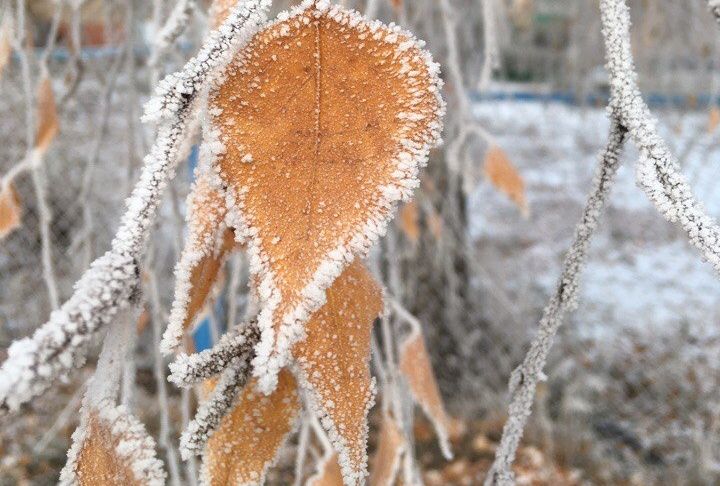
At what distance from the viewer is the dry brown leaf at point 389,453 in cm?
46

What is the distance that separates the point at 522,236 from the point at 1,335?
222cm

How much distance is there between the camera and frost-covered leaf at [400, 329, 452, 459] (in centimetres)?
47

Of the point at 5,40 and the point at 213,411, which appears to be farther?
the point at 5,40

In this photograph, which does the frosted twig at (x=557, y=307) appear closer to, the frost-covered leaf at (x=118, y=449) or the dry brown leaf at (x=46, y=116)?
the frost-covered leaf at (x=118, y=449)

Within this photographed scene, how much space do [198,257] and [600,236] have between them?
315cm

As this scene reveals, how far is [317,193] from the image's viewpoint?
0.20 meters

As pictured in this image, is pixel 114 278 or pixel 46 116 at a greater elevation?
pixel 46 116

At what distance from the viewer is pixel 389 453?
0.47 metres

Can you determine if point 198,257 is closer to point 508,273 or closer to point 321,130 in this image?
point 321,130

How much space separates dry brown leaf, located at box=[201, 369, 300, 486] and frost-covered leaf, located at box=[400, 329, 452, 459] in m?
0.21

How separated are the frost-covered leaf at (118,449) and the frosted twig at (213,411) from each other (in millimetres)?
11

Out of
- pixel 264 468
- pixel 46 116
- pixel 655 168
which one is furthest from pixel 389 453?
pixel 46 116

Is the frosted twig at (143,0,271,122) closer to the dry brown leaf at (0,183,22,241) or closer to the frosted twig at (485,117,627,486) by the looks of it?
the frosted twig at (485,117,627,486)

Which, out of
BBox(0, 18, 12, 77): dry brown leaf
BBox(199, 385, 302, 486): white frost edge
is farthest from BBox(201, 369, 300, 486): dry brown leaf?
BBox(0, 18, 12, 77): dry brown leaf
